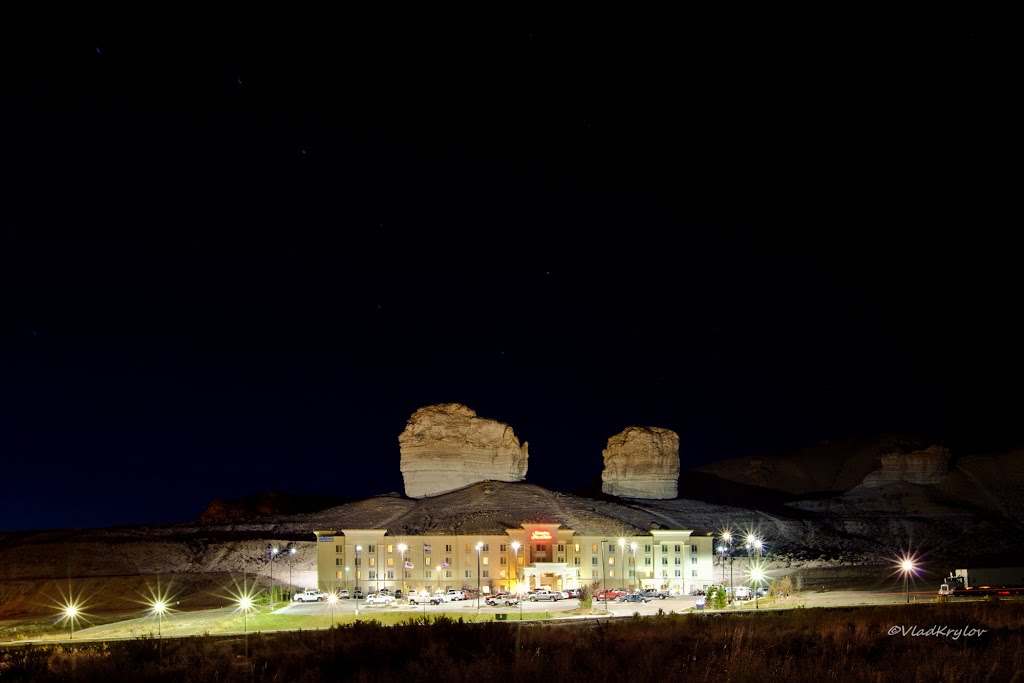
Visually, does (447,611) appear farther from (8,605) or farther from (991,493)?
(991,493)

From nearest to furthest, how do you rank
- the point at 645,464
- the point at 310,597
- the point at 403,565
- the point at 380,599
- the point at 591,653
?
the point at 591,653 < the point at 380,599 < the point at 310,597 < the point at 403,565 < the point at 645,464

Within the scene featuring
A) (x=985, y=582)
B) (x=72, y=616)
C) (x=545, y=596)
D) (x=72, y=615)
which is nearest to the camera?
(x=72, y=616)

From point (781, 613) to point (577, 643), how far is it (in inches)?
655

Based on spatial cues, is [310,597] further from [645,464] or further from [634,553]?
[645,464]

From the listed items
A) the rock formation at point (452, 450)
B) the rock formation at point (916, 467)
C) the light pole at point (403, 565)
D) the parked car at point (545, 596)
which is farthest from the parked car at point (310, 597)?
the rock formation at point (916, 467)

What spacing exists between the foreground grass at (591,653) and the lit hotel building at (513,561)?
33.2 metres

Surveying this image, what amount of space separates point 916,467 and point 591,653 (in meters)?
105

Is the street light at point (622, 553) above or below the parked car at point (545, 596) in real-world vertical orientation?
above

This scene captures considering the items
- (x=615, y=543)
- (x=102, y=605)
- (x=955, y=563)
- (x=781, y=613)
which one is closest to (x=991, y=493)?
(x=955, y=563)

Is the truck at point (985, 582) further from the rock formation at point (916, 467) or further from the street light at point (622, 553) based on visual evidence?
the rock formation at point (916, 467)

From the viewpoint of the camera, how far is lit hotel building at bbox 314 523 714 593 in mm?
75500

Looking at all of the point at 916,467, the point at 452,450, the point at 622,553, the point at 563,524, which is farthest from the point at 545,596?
the point at 916,467

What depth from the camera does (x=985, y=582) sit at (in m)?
72.3

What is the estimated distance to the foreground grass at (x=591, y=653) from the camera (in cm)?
2333
